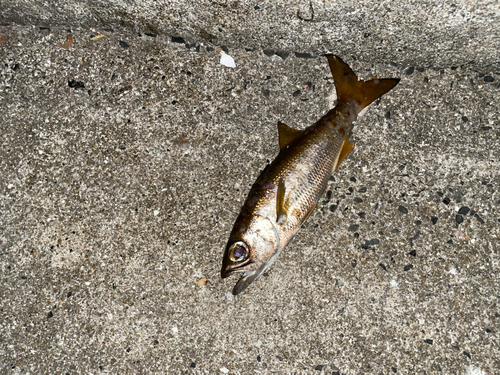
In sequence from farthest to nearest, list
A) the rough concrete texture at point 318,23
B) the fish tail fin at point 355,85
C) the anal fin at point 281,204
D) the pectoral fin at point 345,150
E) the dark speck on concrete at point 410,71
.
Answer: the dark speck on concrete at point 410,71, the fish tail fin at point 355,85, the pectoral fin at point 345,150, the rough concrete texture at point 318,23, the anal fin at point 281,204

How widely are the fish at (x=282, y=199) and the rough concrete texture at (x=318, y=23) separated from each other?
2.54 ft

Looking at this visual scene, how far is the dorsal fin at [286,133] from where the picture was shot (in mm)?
2814

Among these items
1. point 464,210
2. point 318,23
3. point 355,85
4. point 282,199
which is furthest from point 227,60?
point 464,210

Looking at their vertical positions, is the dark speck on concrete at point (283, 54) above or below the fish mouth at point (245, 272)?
above

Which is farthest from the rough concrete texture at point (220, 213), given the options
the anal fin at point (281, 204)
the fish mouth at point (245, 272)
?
the anal fin at point (281, 204)

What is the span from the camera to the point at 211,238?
9.85 ft

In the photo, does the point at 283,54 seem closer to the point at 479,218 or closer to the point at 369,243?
the point at 369,243

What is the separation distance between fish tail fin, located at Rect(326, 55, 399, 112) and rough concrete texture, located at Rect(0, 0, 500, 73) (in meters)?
Answer: 0.20

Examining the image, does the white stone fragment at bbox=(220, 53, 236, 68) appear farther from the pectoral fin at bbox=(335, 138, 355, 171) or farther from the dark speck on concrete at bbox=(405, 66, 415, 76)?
the dark speck on concrete at bbox=(405, 66, 415, 76)

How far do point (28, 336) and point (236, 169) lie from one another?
7.90 ft

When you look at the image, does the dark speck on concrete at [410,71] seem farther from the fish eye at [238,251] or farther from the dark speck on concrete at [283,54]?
the fish eye at [238,251]

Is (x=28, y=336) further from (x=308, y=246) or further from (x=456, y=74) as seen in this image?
(x=456, y=74)

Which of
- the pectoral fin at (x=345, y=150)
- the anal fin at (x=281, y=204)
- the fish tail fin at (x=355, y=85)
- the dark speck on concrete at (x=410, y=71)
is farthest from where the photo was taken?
the dark speck on concrete at (x=410, y=71)

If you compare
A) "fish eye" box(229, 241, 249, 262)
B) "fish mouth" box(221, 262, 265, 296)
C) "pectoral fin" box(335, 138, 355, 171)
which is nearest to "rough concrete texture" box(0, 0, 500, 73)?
"pectoral fin" box(335, 138, 355, 171)
